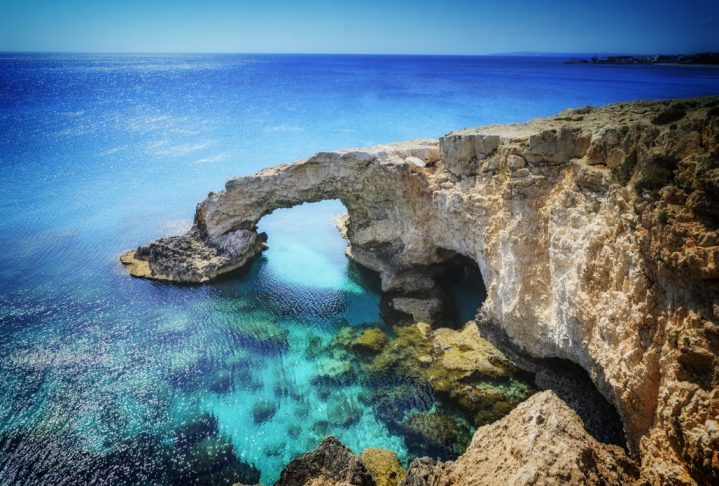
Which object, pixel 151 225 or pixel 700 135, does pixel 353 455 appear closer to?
pixel 700 135

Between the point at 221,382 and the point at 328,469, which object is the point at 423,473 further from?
the point at 221,382

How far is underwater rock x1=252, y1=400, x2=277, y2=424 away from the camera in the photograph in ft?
58.1

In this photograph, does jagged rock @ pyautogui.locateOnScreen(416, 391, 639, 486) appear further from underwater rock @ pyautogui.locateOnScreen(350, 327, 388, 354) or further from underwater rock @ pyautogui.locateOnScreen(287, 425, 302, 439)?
underwater rock @ pyautogui.locateOnScreen(350, 327, 388, 354)

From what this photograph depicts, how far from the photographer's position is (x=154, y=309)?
1020 inches

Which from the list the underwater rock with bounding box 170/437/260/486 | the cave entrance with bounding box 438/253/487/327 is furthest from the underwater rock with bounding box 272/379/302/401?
the cave entrance with bounding box 438/253/487/327

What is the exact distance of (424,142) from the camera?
26.2 m

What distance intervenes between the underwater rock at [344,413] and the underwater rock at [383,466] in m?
2.10

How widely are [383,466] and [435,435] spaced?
276 centimetres

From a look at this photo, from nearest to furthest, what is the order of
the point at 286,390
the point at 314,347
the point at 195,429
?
the point at 195,429, the point at 286,390, the point at 314,347

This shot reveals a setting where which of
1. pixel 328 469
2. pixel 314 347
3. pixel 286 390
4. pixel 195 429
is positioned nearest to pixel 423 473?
pixel 328 469

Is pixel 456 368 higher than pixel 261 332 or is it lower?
higher

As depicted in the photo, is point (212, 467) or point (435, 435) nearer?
point (212, 467)

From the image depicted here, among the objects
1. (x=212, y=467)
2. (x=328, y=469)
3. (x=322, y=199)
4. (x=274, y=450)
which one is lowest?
(x=212, y=467)

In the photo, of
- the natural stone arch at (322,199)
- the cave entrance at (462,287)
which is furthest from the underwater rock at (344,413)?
the natural stone arch at (322,199)
